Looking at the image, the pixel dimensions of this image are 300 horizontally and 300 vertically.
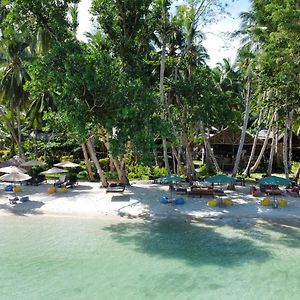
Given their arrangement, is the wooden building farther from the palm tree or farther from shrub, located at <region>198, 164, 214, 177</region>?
the palm tree

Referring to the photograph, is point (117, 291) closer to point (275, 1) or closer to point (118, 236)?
point (118, 236)

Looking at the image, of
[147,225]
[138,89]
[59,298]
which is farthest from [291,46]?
[59,298]

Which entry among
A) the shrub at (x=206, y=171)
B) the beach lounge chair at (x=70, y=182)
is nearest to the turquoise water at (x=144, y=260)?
the beach lounge chair at (x=70, y=182)

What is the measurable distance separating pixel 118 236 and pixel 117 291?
5.21 metres

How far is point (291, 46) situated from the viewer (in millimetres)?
20641

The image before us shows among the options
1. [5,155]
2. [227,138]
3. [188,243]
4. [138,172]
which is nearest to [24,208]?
[188,243]

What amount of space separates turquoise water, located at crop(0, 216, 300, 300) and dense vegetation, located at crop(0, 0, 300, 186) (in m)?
4.74

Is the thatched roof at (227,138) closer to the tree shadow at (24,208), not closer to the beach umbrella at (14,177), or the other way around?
the beach umbrella at (14,177)

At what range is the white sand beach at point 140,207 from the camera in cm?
1955

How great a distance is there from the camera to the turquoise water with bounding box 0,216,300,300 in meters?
11.7

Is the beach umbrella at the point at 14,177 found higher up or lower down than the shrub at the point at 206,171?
higher up

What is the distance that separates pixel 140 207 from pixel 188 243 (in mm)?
5804

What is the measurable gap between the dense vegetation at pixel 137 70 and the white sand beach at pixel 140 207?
268cm

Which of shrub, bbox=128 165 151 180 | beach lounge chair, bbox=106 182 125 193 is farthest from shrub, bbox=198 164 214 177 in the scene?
beach lounge chair, bbox=106 182 125 193
